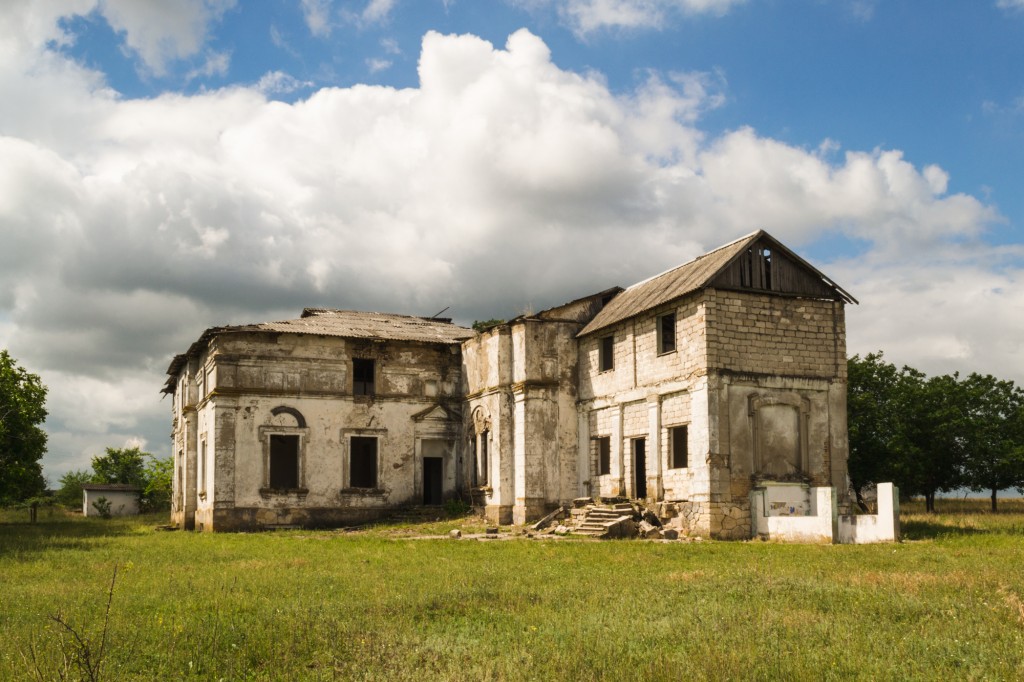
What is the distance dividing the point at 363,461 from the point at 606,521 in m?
11.2

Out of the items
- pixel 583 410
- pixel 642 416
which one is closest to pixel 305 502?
pixel 583 410

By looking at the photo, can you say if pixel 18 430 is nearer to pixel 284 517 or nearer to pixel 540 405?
pixel 284 517

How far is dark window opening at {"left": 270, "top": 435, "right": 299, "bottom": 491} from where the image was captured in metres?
31.2

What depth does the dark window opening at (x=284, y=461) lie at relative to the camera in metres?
31.2

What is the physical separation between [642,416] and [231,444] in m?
13.5

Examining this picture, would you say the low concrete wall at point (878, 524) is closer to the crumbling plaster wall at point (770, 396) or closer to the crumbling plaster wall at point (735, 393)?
the crumbling plaster wall at point (770, 396)

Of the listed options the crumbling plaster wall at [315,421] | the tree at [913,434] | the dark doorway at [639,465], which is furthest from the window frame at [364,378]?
the tree at [913,434]

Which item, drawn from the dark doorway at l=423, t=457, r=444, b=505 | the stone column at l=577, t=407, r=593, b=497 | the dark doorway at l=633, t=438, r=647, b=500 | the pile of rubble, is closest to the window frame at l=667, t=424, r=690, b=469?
the pile of rubble

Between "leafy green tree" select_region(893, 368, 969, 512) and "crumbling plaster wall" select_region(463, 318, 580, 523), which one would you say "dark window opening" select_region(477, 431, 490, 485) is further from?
"leafy green tree" select_region(893, 368, 969, 512)

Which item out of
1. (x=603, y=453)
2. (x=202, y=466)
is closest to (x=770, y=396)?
(x=603, y=453)

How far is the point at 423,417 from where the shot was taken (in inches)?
1297

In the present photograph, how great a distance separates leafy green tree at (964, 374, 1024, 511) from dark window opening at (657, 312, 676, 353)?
20293 mm

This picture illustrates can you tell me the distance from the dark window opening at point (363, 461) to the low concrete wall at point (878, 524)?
16.6 metres

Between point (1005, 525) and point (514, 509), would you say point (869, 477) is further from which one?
point (514, 509)
